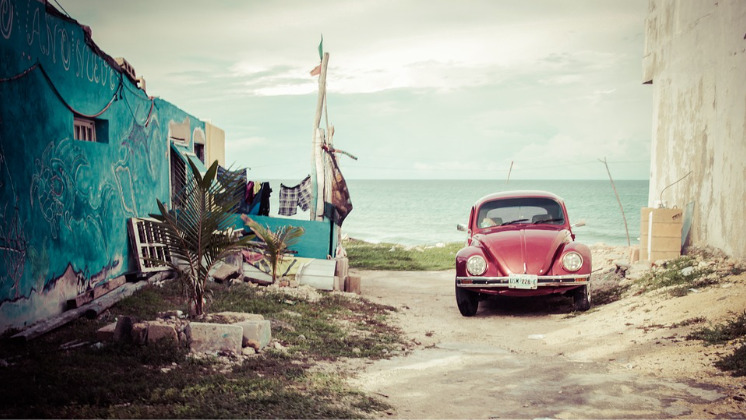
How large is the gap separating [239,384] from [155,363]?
819mm

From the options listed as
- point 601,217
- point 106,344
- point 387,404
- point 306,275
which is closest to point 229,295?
point 306,275

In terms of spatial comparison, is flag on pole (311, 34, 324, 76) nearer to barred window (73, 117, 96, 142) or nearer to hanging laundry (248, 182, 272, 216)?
hanging laundry (248, 182, 272, 216)

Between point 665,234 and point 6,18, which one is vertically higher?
point 6,18

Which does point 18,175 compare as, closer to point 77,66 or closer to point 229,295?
point 77,66

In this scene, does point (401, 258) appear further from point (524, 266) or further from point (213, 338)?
point (213, 338)

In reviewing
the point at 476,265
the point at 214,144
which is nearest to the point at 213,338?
the point at 476,265

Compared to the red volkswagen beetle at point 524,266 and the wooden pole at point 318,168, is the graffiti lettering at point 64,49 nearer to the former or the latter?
the red volkswagen beetle at point 524,266

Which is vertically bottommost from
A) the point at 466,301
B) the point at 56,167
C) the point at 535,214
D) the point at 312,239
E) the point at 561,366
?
the point at 561,366

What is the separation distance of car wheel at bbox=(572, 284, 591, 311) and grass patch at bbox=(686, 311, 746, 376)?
2.35 m

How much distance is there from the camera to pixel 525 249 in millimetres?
8695

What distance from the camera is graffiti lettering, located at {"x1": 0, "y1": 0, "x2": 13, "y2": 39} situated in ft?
17.9

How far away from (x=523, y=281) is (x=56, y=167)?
5.98 metres

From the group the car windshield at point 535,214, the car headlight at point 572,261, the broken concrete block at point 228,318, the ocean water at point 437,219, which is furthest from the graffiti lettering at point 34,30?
the ocean water at point 437,219

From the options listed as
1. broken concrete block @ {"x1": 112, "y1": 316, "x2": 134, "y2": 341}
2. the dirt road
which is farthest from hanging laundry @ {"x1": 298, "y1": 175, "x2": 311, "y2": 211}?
broken concrete block @ {"x1": 112, "y1": 316, "x2": 134, "y2": 341}
